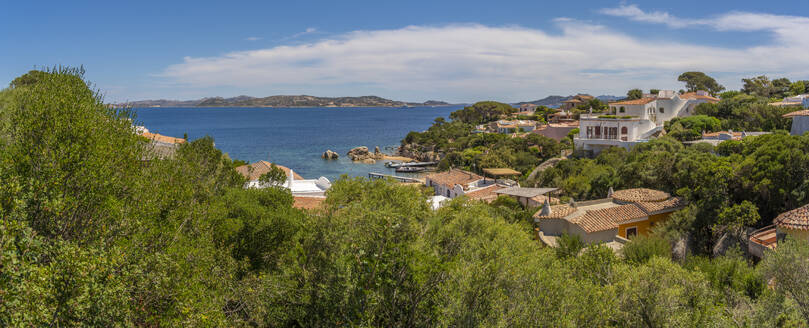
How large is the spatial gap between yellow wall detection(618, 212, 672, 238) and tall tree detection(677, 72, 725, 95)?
7197cm

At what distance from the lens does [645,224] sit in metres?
22.2

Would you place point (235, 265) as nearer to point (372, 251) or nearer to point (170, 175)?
point (170, 175)

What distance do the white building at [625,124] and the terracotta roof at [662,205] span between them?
18667 mm

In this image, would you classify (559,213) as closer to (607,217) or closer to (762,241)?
(607,217)

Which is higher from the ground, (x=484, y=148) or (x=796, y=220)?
(x=796, y=220)

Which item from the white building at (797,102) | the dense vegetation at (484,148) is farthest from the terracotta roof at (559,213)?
the white building at (797,102)

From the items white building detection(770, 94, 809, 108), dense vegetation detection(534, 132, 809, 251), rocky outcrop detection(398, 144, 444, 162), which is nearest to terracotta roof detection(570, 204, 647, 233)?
dense vegetation detection(534, 132, 809, 251)

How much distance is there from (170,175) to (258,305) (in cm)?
519

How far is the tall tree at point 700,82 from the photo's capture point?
81.9 meters

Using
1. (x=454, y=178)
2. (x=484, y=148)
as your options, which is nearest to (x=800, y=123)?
(x=454, y=178)

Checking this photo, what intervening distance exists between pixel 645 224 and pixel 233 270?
18.8 m

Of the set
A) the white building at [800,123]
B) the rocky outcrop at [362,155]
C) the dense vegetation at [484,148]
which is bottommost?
the rocky outcrop at [362,155]

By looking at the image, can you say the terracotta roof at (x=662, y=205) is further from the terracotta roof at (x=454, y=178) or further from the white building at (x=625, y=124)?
the white building at (x=625, y=124)

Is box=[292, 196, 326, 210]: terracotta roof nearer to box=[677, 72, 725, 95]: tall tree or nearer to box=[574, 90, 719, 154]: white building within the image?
box=[574, 90, 719, 154]: white building
